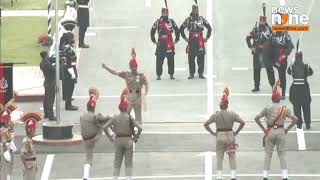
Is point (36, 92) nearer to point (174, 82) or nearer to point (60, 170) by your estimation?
point (174, 82)

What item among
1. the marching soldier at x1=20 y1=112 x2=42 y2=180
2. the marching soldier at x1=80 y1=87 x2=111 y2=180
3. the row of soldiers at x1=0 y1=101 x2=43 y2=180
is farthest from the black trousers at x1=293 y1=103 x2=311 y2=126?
the marching soldier at x1=20 y1=112 x2=42 y2=180

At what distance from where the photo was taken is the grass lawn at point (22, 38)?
38.7m

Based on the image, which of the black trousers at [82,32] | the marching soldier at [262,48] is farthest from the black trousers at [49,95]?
the black trousers at [82,32]

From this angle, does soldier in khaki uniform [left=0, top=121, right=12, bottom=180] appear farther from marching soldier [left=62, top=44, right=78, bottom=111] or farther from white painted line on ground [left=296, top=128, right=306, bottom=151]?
marching soldier [left=62, top=44, right=78, bottom=111]

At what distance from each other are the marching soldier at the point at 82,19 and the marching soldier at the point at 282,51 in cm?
767

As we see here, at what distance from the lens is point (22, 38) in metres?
42.3

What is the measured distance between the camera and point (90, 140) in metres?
24.8

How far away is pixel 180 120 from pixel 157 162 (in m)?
4.13

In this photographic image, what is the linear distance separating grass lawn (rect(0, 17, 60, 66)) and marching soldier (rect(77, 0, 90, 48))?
5.27 feet

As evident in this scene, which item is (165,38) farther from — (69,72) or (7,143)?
(7,143)

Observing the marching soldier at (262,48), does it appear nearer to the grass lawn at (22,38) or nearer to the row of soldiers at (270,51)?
the row of soldiers at (270,51)

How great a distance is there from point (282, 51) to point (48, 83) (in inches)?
265

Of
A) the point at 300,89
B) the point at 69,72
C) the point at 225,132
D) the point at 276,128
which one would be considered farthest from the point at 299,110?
the point at 69,72

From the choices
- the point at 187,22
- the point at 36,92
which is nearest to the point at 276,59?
the point at 187,22
